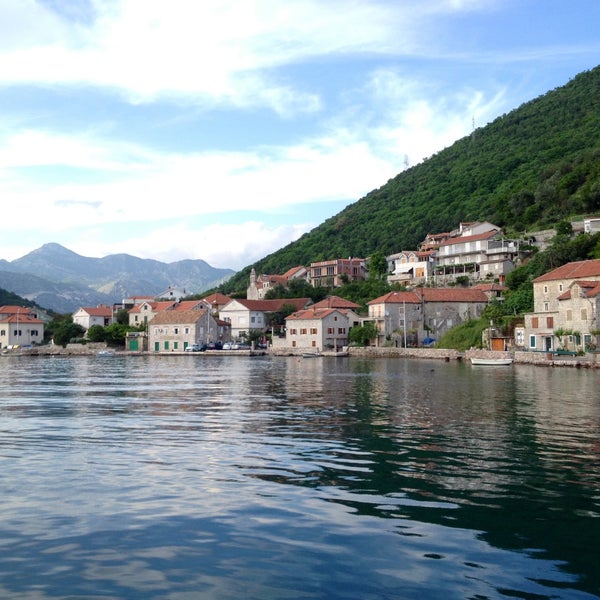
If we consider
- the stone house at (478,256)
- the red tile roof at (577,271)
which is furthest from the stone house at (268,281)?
the red tile roof at (577,271)

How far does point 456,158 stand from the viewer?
537 feet

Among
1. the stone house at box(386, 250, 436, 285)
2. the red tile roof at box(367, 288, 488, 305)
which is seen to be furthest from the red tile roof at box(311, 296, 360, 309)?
the stone house at box(386, 250, 436, 285)

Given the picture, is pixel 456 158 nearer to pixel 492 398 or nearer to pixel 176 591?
pixel 492 398

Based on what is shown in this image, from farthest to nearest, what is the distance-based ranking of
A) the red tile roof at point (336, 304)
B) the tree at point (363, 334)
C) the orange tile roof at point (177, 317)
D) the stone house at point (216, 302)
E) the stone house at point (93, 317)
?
the stone house at point (93, 317) < the stone house at point (216, 302) < the orange tile roof at point (177, 317) < the red tile roof at point (336, 304) < the tree at point (363, 334)

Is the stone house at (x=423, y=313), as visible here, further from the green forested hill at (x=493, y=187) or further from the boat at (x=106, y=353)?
the boat at (x=106, y=353)

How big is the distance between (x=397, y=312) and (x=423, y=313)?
3277mm

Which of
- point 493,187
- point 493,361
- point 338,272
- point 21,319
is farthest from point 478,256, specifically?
point 21,319

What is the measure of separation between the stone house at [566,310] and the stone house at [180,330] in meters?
51.9

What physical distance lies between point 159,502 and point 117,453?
543 centimetres

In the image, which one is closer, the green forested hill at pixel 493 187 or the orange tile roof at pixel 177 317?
the orange tile roof at pixel 177 317

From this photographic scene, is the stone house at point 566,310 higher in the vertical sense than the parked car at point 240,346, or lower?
higher

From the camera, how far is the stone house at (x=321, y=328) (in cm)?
9125

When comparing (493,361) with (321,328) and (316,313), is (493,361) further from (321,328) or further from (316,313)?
(316,313)

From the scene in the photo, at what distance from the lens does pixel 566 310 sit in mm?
60500
